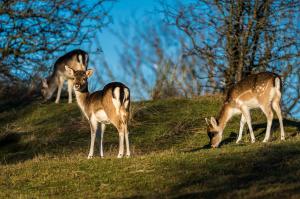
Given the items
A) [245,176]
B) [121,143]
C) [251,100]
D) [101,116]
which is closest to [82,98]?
[101,116]

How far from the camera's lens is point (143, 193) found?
382 inches

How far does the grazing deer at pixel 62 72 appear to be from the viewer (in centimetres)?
2348

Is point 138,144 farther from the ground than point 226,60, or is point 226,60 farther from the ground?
point 226,60

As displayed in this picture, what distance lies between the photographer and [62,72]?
2481 centimetres

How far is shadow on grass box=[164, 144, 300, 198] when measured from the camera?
9.02m

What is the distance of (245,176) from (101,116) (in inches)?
194

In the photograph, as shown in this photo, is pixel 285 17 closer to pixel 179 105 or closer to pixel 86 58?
pixel 179 105

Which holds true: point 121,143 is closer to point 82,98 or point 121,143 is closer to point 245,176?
point 82,98

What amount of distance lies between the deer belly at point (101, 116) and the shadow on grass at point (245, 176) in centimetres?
301

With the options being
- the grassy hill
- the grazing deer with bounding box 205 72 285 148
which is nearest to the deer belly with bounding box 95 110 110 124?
the grassy hill

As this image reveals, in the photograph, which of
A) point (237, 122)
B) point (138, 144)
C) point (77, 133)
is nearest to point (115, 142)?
point (138, 144)

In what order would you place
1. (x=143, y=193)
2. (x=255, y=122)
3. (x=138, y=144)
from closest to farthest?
(x=143, y=193) → (x=138, y=144) → (x=255, y=122)

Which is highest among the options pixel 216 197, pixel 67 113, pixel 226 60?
pixel 226 60

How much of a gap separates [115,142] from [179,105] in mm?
4545
